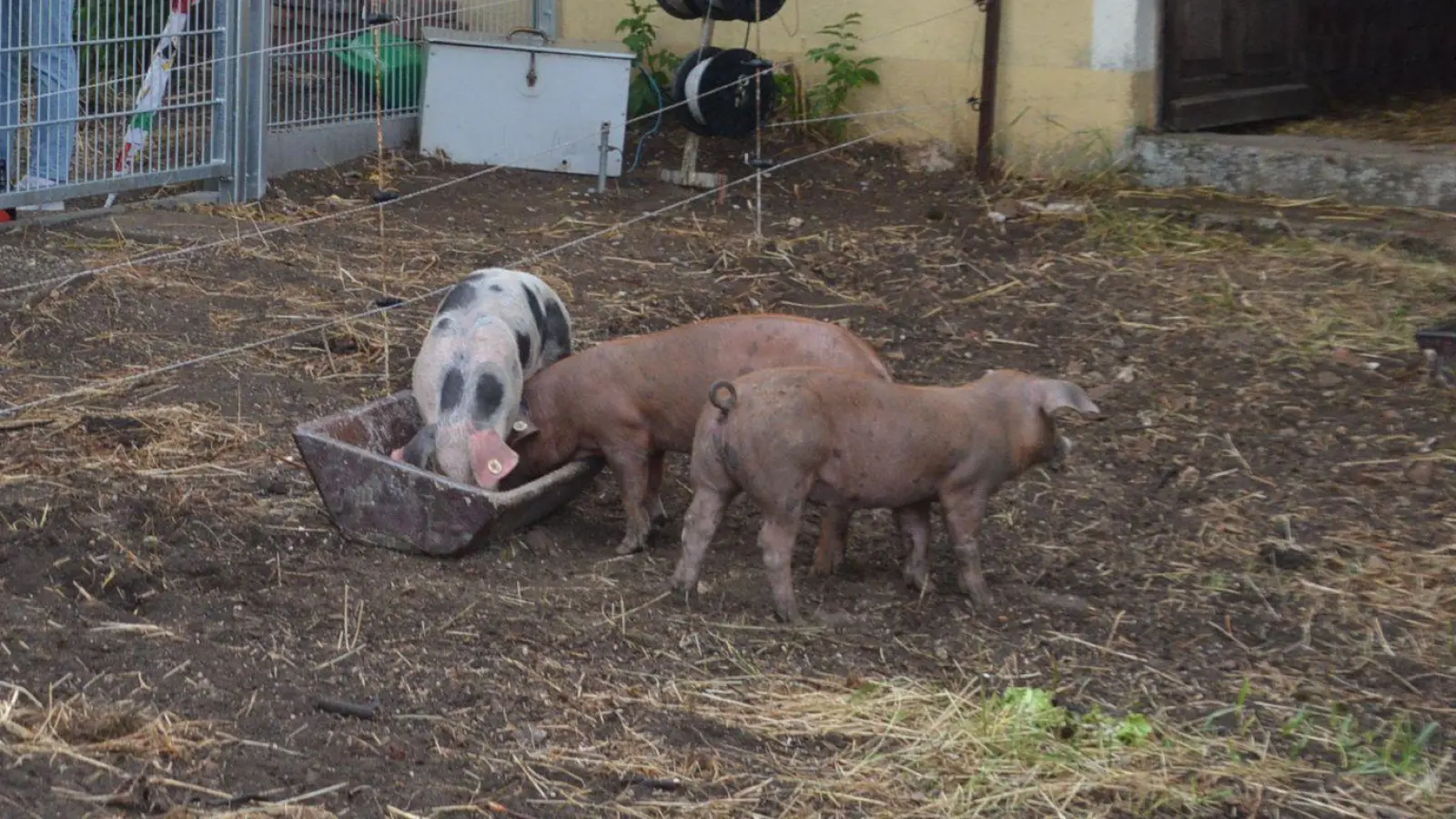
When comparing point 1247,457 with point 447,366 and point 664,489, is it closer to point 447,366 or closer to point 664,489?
point 664,489

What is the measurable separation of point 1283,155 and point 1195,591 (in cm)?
382

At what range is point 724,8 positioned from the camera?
26.6ft

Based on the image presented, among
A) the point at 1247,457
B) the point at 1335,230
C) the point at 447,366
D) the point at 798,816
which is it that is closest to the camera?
the point at 798,816

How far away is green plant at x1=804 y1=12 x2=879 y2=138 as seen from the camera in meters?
8.75

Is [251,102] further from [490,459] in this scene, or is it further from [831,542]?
[831,542]

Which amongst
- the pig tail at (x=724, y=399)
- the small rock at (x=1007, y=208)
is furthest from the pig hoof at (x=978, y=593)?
the small rock at (x=1007, y=208)

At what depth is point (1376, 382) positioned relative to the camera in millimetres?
5711

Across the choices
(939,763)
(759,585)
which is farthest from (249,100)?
(939,763)

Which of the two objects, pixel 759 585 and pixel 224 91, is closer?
pixel 759 585

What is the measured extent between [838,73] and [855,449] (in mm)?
4989

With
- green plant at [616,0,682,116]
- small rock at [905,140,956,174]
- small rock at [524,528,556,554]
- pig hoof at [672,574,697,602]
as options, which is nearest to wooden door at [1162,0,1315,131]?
small rock at [905,140,956,174]

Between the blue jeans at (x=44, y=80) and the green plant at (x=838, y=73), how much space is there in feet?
11.4

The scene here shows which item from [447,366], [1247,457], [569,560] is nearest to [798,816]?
[569,560]

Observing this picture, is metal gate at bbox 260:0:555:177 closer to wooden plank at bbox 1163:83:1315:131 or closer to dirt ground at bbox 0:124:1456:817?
dirt ground at bbox 0:124:1456:817
